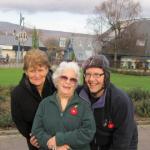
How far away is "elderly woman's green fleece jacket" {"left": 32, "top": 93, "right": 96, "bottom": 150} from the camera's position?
3.38 meters

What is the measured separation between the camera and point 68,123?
11.1 feet

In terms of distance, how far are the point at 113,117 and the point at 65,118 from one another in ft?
1.40

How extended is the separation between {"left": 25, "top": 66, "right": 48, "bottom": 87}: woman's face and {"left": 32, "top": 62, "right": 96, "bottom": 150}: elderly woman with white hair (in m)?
0.32

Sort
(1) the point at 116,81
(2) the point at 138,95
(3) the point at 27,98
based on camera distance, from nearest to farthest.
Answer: (3) the point at 27,98, (2) the point at 138,95, (1) the point at 116,81

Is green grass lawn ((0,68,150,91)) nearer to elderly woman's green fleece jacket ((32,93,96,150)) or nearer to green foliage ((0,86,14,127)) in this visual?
green foliage ((0,86,14,127))

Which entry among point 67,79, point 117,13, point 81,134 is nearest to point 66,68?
point 67,79

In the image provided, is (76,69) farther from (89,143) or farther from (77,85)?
(89,143)

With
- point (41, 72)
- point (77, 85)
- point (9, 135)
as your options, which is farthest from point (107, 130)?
point (9, 135)

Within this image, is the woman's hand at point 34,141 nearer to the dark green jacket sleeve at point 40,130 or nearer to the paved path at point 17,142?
the dark green jacket sleeve at point 40,130

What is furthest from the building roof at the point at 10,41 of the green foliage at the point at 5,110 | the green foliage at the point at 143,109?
the green foliage at the point at 143,109

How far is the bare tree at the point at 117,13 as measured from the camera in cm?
7375

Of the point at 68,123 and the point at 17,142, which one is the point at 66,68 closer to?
the point at 68,123

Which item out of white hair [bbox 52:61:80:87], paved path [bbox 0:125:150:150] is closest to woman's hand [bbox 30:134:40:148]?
white hair [bbox 52:61:80:87]

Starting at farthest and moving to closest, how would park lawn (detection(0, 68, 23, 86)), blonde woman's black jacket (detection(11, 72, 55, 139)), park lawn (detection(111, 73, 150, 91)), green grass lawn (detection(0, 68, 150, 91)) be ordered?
park lawn (detection(111, 73, 150, 91)), green grass lawn (detection(0, 68, 150, 91)), park lawn (detection(0, 68, 23, 86)), blonde woman's black jacket (detection(11, 72, 55, 139))
